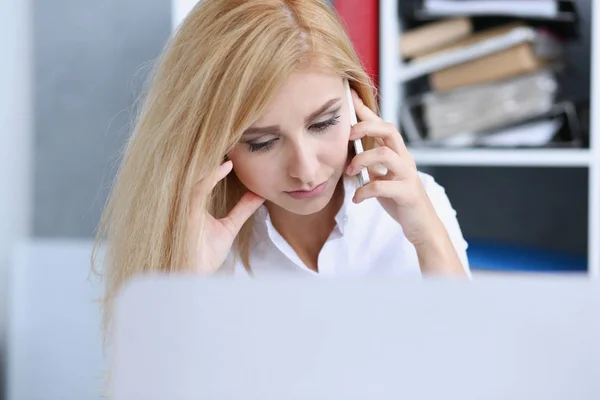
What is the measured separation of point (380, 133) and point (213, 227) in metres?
0.30

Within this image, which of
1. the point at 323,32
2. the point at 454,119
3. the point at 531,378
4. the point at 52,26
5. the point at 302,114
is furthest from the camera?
the point at 454,119

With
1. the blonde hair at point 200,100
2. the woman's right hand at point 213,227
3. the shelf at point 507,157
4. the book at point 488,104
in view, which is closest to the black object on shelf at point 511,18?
the book at point 488,104

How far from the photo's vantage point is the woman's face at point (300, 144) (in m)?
1.02

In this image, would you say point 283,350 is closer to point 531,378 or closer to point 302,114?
point 531,378

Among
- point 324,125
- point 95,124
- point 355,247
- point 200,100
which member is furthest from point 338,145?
point 95,124

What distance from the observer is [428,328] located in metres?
0.37

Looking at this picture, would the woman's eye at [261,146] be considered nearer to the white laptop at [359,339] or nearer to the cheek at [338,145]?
the cheek at [338,145]

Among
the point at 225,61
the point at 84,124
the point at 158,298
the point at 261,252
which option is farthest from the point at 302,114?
the point at 84,124

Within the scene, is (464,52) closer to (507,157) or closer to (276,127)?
(507,157)

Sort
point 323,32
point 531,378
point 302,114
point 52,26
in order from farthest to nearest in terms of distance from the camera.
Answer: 1. point 52,26
2. point 323,32
3. point 302,114
4. point 531,378

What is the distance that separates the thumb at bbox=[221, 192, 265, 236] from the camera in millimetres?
1233

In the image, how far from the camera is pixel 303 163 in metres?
1.04

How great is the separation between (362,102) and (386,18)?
84cm

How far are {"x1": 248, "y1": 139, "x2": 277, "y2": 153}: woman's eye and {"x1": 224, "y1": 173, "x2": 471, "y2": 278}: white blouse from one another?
0.27 metres
